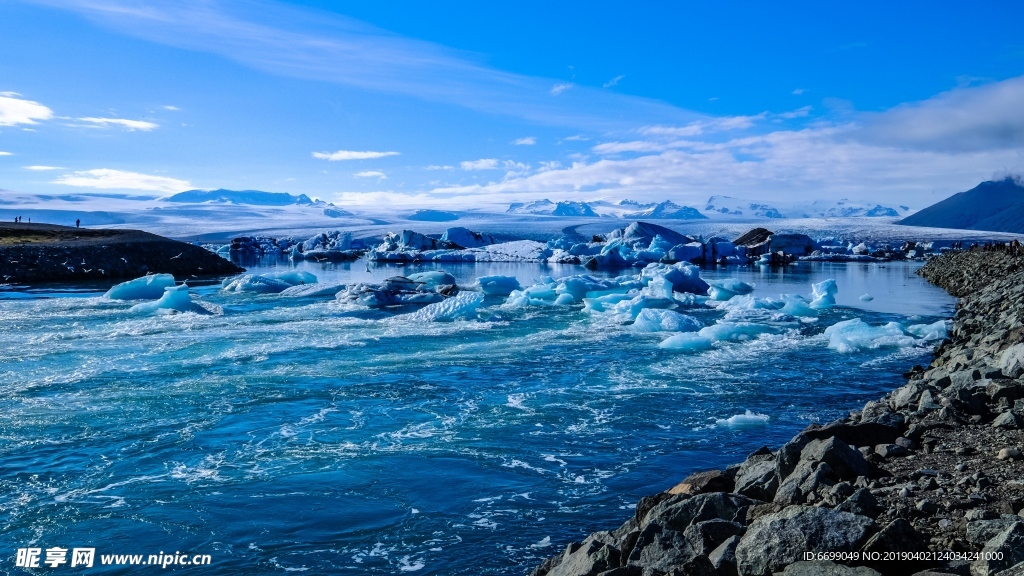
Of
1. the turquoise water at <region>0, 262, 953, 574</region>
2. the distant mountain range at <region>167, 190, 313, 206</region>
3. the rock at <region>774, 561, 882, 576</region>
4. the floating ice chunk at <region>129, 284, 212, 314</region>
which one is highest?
the distant mountain range at <region>167, 190, 313, 206</region>

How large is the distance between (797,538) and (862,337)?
8.97m

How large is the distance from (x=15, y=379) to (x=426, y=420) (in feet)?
16.1

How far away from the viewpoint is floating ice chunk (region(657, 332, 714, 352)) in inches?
412

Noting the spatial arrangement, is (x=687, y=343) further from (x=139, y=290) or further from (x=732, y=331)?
(x=139, y=290)

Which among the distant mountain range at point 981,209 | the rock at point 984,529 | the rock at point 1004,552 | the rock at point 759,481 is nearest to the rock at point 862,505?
the rock at point 984,529

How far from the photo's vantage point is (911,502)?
332 centimetres

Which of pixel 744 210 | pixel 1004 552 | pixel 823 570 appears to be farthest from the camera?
pixel 744 210

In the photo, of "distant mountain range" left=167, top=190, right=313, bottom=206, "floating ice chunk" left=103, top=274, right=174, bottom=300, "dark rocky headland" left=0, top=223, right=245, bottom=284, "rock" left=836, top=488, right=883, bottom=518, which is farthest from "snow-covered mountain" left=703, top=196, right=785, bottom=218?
"rock" left=836, top=488, right=883, bottom=518

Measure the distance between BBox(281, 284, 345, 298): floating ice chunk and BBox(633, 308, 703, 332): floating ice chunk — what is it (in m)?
8.70

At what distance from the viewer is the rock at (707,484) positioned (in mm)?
4090

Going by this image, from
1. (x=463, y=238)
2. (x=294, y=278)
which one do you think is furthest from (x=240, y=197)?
(x=294, y=278)

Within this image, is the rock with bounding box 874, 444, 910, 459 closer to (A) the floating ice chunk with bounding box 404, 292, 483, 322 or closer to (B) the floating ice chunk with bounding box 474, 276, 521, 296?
(A) the floating ice chunk with bounding box 404, 292, 483, 322

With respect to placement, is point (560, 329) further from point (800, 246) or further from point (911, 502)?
point (800, 246)

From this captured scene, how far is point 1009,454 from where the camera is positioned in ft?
13.0
